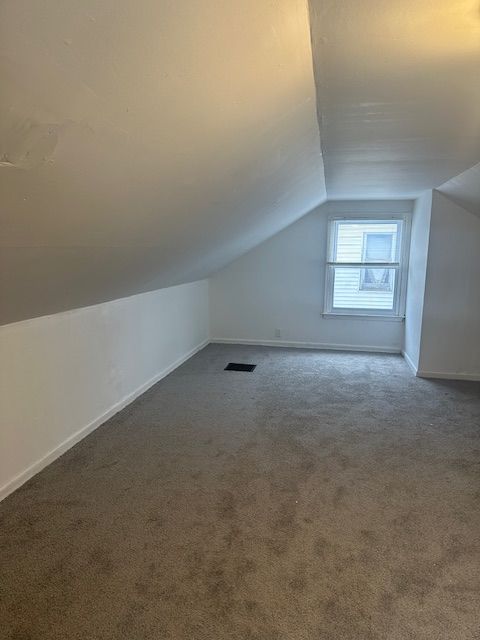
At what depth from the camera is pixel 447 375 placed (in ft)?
13.0

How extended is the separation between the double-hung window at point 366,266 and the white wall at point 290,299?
0.40 feet

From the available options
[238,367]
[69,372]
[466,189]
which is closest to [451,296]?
[466,189]

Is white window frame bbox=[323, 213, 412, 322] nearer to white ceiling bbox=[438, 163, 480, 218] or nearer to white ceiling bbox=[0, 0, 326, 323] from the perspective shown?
white ceiling bbox=[438, 163, 480, 218]

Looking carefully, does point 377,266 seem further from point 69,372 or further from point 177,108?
point 177,108

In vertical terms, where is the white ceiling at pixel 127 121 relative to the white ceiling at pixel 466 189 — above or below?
below

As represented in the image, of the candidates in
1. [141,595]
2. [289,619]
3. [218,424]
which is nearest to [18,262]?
[141,595]

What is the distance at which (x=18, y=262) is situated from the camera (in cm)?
135

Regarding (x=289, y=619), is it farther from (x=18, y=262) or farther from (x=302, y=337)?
(x=302, y=337)

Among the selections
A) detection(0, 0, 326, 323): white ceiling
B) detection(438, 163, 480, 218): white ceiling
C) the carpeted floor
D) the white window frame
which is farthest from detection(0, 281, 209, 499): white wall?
detection(438, 163, 480, 218): white ceiling

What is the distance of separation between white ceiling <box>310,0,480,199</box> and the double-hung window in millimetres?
2120

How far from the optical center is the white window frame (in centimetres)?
466

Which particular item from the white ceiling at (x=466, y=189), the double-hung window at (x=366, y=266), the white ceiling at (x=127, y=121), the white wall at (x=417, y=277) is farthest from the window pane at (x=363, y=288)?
the white ceiling at (x=127, y=121)

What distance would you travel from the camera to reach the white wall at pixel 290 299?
4.91 metres

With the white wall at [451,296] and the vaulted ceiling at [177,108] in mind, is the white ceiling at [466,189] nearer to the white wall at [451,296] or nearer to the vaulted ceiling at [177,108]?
the white wall at [451,296]
